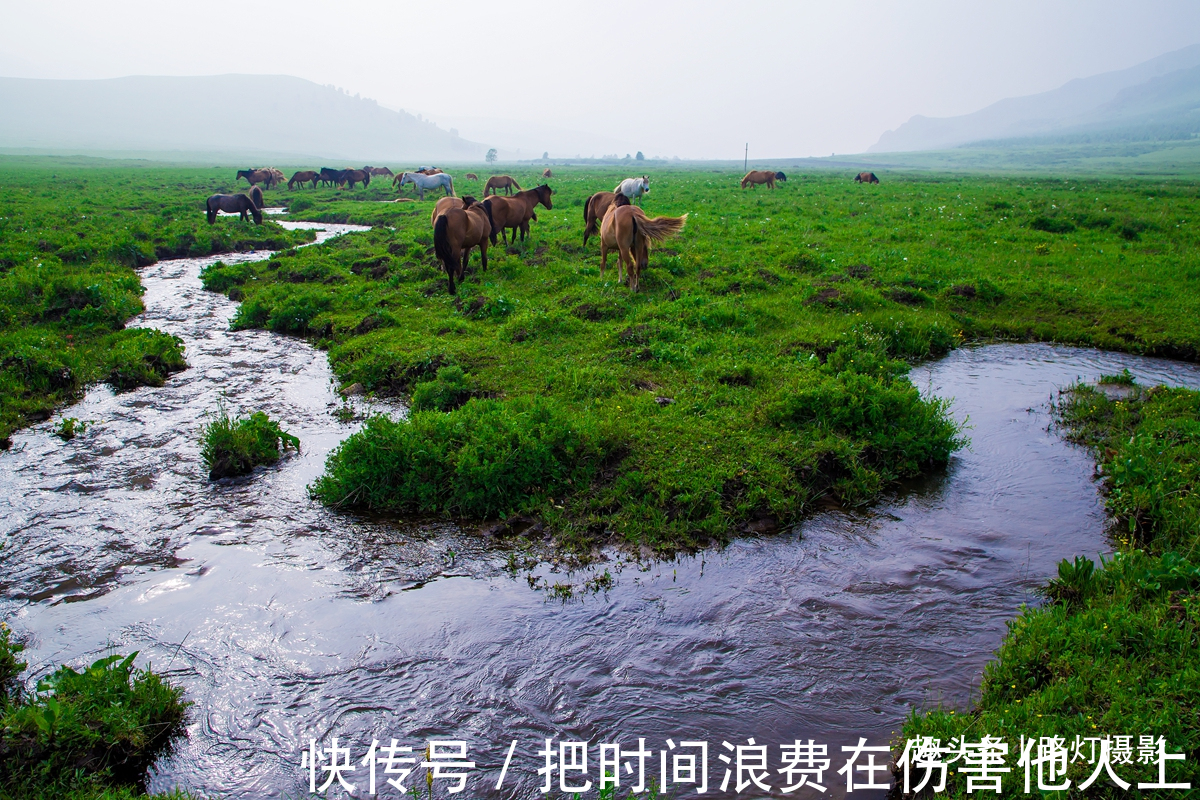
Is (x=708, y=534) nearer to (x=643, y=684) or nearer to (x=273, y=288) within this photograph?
(x=643, y=684)

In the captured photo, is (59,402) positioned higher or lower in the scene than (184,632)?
higher

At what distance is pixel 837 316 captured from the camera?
10602 mm

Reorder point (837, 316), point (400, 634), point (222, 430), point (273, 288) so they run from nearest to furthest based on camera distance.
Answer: point (400, 634) → point (222, 430) → point (837, 316) → point (273, 288)

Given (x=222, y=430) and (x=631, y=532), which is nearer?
(x=631, y=532)

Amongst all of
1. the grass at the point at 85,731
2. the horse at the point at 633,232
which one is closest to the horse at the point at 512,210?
the horse at the point at 633,232

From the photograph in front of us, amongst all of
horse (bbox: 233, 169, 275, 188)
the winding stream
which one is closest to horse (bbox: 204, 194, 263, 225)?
the winding stream

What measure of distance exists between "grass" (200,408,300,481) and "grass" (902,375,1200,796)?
6.70 m

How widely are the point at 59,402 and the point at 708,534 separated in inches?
353

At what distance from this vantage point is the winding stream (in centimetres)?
380

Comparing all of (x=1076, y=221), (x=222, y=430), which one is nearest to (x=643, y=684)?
(x=222, y=430)

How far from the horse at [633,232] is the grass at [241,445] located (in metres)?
6.99

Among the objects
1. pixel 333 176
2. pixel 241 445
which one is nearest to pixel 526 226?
pixel 241 445

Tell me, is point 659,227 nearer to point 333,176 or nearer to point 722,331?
point 722,331

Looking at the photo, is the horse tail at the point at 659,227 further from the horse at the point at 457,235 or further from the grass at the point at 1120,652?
Result: the grass at the point at 1120,652
